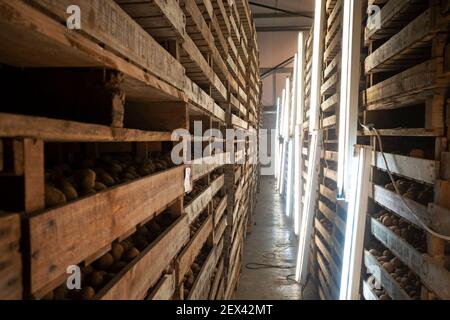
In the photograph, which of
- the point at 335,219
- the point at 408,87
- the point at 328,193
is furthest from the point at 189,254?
the point at 328,193

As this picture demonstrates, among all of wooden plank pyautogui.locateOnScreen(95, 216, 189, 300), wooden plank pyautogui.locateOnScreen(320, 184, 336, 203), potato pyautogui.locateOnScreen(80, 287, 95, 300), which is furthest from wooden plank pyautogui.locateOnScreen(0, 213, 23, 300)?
wooden plank pyautogui.locateOnScreen(320, 184, 336, 203)

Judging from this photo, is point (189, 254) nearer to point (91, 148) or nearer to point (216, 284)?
point (91, 148)

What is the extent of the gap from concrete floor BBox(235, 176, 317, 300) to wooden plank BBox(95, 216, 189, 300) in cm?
385

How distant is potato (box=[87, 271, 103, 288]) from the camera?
1.46 metres

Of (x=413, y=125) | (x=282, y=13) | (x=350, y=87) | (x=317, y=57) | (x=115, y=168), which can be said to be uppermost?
(x=282, y=13)

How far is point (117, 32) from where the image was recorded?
4.31 feet

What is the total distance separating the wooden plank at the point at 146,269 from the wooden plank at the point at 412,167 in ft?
5.02

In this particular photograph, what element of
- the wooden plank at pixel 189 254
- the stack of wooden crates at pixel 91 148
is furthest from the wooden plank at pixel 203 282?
the wooden plank at pixel 189 254

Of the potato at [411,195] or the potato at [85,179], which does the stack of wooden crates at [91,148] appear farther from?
the potato at [411,195]

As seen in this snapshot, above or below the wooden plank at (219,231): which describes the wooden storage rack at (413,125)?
above

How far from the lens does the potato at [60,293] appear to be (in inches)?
51.4

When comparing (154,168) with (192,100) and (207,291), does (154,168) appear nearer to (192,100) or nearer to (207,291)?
Answer: (192,100)

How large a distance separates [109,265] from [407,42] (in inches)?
93.0

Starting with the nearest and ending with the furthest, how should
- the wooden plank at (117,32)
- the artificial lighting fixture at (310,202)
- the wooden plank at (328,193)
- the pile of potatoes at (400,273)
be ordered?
the wooden plank at (117,32) < the pile of potatoes at (400,273) < the wooden plank at (328,193) < the artificial lighting fixture at (310,202)
